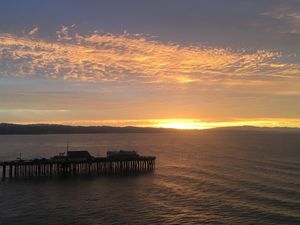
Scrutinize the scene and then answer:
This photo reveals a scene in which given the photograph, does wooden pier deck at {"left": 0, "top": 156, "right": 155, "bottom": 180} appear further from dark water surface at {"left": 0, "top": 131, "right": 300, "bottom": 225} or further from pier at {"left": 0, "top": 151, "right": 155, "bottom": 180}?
dark water surface at {"left": 0, "top": 131, "right": 300, "bottom": 225}

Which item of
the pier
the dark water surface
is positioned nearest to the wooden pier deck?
the pier

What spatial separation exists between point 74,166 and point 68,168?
317cm

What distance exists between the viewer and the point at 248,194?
187 feet

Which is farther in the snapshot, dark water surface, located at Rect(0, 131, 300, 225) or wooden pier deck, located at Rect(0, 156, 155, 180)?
wooden pier deck, located at Rect(0, 156, 155, 180)

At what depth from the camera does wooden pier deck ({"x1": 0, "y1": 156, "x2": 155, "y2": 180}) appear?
76062mm

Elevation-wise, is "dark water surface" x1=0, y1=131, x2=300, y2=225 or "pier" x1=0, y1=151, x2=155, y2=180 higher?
"pier" x1=0, y1=151, x2=155, y2=180

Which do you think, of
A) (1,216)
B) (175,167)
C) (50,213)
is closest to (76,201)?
(50,213)

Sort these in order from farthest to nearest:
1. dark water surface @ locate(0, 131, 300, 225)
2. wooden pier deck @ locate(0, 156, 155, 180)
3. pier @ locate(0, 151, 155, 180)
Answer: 1. pier @ locate(0, 151, 155, 180)
2. wooden pier deck @ locate(0, 156, 155, 180)
3. dark water surface @ locate(0, 131, 300, 225)

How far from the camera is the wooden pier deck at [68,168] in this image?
76.1 m

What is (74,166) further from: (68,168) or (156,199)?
(156,199)

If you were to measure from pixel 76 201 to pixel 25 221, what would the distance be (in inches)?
399

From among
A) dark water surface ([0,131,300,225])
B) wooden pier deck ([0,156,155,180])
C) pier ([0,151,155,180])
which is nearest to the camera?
dark water surface ([0,131,300,225])

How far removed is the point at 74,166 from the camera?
8144cm

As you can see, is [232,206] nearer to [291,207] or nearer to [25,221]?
[291,207]
